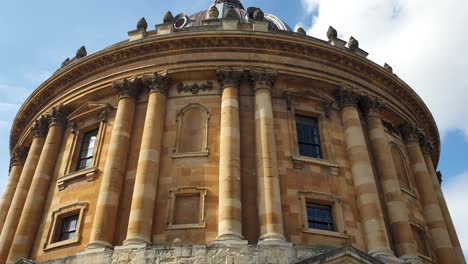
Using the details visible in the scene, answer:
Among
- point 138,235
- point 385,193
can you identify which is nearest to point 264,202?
point 138,235

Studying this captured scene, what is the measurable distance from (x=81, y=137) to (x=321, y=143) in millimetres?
12318

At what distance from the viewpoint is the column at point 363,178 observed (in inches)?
755

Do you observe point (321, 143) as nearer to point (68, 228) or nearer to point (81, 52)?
point (68, 228)

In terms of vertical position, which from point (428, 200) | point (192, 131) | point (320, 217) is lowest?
point (320, 217)

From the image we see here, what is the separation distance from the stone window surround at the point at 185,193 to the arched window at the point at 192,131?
1.75 m

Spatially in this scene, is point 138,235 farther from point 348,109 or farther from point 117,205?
point 348,109

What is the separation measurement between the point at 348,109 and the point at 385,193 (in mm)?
4527

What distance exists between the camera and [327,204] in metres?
20.2

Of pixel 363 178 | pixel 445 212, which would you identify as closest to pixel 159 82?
pixel 363 178

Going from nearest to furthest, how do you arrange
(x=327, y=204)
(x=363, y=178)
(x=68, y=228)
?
(x=327, y=204), (x=363, y=178), (x=68, y=228)

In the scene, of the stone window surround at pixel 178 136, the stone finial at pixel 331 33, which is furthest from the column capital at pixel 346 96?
the stone window surround at pixel 178 136

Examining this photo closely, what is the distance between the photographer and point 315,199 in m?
20.0

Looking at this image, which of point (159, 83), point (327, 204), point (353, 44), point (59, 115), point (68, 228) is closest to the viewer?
point (327, 204)

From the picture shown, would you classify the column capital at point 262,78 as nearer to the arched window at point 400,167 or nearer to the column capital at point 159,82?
the column capital at point 159,82
